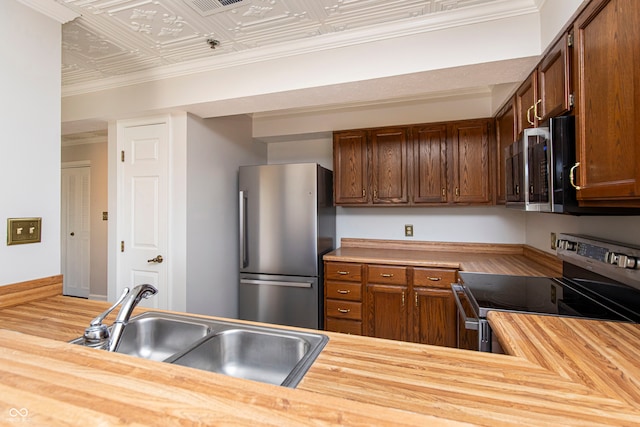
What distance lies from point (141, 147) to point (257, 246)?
1.28m

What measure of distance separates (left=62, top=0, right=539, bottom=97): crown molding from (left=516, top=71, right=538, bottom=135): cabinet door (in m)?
0.35

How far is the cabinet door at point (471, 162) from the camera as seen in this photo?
264cm

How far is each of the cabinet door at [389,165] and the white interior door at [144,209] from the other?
1.84 metres

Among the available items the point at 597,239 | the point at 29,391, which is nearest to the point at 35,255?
the point at 29,391

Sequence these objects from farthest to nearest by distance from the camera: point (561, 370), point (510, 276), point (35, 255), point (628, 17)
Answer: point (510, 276) < point (35, 255) < point (628, 17) < point (561, 370)

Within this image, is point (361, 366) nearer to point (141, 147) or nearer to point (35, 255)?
point (35, 255)

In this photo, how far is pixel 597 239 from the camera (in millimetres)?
1488

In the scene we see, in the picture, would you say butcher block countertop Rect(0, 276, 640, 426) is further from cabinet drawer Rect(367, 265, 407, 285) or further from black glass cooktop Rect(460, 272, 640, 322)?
cabinet drawer Rect(367, 265, 407, 285)

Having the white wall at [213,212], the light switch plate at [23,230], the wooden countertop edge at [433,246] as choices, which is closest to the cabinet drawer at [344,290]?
the wooden countertop edge at [433,246]

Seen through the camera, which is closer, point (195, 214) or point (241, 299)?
point (195, 214)

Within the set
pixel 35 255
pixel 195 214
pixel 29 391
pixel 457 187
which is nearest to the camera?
pixel 29 391

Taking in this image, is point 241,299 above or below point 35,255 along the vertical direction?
below

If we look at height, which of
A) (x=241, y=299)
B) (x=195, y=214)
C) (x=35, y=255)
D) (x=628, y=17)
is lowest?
(x=241, y=299)

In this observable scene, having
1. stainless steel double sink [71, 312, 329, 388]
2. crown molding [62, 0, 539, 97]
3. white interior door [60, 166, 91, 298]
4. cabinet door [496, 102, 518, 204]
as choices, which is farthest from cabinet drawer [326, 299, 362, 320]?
white interior door [60, 166, 91, 298]
